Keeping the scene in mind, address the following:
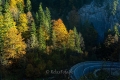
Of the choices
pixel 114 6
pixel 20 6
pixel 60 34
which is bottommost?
pixel 60 34

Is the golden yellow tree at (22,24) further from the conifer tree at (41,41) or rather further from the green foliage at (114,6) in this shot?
the green foliage at (114,6)

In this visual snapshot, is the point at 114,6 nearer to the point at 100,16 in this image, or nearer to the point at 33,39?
the point at 100,16

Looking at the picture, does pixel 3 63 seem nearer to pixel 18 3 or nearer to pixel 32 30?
pixel 32 30

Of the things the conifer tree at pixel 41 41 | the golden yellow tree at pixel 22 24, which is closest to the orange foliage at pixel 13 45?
the conifer tree at pixel 41 41

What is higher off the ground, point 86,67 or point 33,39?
point 33,39

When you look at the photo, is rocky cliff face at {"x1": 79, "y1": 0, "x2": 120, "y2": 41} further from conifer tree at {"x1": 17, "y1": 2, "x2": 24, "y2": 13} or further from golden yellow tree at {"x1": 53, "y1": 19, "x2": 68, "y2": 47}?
conifer tree at {"x1": 17, "y1": 2, "x2": 24, "y2": 13}

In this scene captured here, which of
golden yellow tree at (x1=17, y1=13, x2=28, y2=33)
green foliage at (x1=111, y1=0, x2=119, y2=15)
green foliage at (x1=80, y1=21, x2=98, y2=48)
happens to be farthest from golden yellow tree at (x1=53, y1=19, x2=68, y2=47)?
green foliage at (x1=111, y1=0, x2=119, y2=15)

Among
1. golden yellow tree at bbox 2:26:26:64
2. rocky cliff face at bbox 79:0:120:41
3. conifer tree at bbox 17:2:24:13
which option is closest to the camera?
golden yellow tree at bbox 2:26:26:64

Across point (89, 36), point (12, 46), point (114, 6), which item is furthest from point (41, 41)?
point (114, 6)

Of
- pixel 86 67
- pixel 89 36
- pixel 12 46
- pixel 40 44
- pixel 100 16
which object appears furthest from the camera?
pixel 100 16
